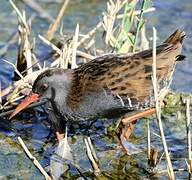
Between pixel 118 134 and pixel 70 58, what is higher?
pixel 70 58

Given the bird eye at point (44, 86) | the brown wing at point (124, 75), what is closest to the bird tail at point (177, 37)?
the brown wing at point (124, 75)

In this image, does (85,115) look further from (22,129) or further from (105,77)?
(22,129)

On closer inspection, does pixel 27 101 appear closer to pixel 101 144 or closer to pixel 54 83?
pixel 54 83

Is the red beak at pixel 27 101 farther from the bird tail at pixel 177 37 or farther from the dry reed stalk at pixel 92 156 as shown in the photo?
the bird tail at pixel 177 37

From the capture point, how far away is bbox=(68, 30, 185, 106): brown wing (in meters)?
5.26

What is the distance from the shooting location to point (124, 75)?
5.31m

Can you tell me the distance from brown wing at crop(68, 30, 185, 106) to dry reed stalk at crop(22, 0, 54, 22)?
2.51 meters

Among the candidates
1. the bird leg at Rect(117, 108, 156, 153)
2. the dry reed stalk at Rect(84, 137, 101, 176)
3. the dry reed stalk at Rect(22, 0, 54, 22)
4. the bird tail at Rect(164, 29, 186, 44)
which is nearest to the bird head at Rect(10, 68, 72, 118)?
the bird leg at Rect(117, 108, 156, 153)

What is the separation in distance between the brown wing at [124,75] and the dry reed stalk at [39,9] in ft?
8.24

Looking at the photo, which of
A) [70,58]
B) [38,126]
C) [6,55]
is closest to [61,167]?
[38,126]

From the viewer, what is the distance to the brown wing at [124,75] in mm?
5258

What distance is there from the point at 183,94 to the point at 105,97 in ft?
3.95

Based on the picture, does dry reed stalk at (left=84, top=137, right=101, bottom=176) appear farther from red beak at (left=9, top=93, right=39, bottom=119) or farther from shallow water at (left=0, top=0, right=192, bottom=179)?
A: red beak at (left=9, top=93, right=39, bottom=119)

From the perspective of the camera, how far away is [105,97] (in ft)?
17.1
